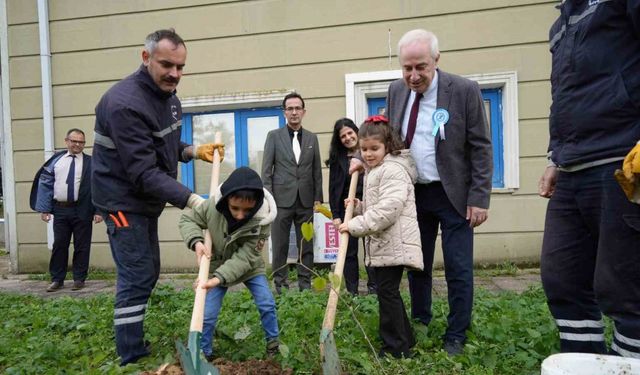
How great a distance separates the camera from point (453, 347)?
2.91m

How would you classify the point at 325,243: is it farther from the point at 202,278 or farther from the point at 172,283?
the point at 202,278

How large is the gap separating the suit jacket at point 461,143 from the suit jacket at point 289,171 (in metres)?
2.18

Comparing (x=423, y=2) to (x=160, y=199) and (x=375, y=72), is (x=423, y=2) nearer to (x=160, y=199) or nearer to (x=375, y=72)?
(x=375, y=72)

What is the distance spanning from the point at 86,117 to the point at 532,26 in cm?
582

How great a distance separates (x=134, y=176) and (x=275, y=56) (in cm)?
391

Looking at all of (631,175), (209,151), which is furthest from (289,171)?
(631,175)

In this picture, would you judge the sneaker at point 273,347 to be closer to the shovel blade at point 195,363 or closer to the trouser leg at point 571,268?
the shovel blade at point 195,363

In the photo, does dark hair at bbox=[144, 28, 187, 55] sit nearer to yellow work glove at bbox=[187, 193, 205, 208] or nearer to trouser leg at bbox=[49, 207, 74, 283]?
yellow work glove at bbox=[187, 193, 205, 208]

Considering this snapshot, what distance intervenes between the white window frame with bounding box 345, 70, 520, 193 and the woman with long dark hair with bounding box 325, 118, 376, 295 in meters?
1.46

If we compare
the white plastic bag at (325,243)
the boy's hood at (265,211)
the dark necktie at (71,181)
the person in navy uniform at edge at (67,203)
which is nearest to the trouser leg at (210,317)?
the boy's hood at (265,211)

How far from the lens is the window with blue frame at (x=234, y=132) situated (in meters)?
6.50

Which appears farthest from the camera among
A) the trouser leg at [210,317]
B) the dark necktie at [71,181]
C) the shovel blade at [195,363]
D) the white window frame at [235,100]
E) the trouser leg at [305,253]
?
the white window frame at [235,100]

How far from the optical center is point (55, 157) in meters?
5.85

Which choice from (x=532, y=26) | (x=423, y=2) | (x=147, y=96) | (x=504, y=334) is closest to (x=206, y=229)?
(x=147, y=96)
